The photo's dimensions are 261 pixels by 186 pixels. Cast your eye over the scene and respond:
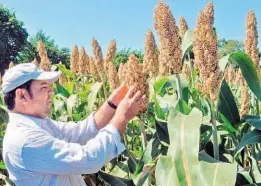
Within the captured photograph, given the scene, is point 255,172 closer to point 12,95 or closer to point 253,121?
point 253,121

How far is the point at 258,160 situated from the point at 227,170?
627mm

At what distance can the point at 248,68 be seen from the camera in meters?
1.86

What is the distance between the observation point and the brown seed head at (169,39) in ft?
5.61

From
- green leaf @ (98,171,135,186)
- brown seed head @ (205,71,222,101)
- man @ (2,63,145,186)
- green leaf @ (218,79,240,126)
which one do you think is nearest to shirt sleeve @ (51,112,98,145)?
man @ (2,63,145,186)

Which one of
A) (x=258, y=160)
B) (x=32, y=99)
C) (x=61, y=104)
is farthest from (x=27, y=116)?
(x=61, y=104)

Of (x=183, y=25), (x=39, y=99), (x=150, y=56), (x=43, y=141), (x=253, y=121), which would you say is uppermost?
(x=183, y=25)

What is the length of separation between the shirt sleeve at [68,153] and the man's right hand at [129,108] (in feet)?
0.12

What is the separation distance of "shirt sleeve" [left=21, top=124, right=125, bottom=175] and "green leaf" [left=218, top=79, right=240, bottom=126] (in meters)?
0.50

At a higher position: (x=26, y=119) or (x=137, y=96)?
(x=137, y=96)

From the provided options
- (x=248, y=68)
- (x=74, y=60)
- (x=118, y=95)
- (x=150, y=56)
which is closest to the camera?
(x=248, y=68)

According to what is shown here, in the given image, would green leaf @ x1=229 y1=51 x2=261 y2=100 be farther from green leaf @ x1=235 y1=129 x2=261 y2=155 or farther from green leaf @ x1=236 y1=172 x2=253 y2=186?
green leaf @ x1=236 y1=172 x2=253 y2=186

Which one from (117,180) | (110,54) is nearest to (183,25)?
(110,54)

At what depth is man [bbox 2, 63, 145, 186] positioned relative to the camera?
202 cm

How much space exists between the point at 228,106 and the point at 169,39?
0.46 metres
